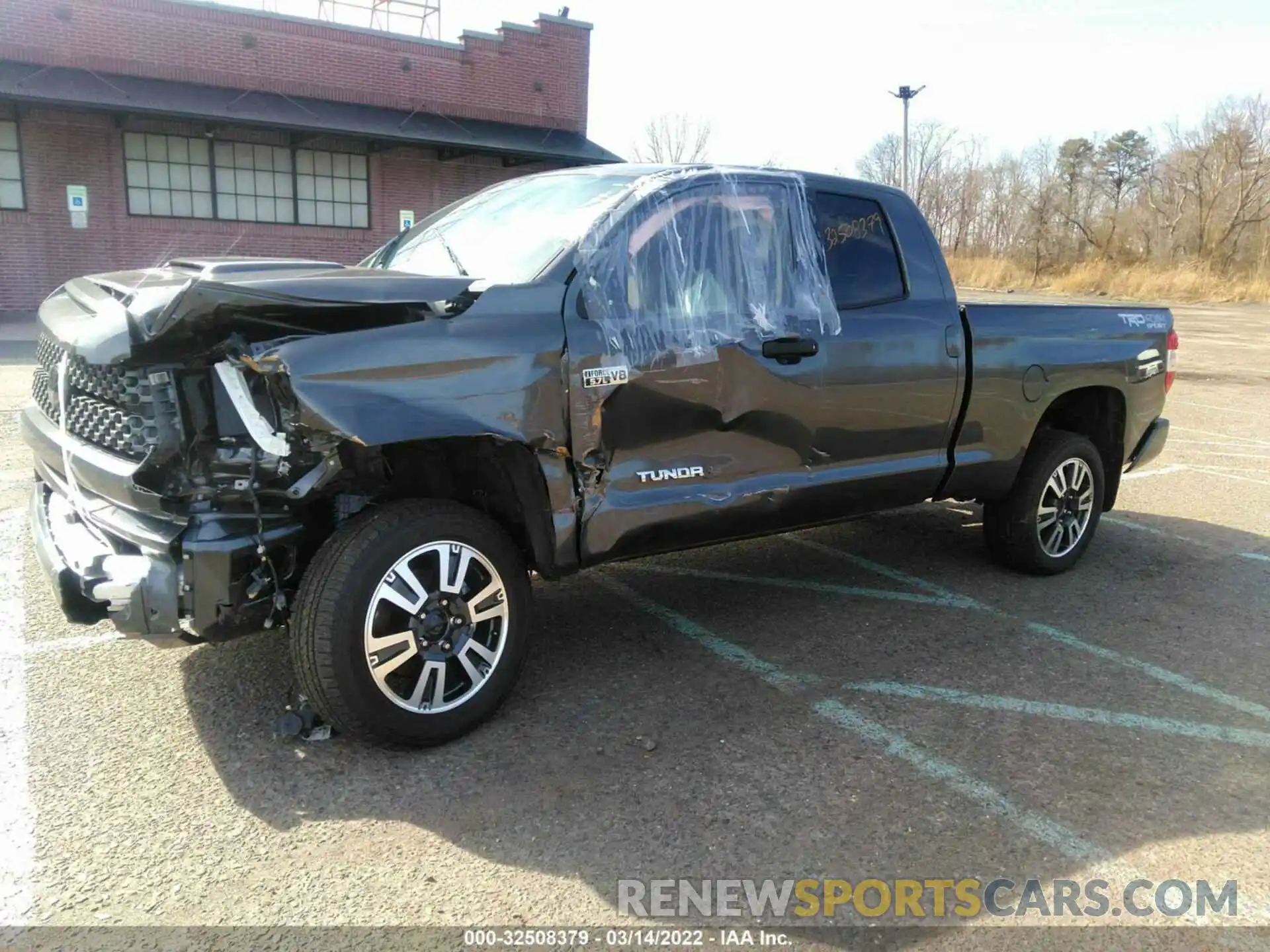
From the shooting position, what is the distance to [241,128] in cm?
1788

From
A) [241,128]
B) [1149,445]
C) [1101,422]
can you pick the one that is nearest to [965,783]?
[1101,422]

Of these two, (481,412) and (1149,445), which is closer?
(481,412)

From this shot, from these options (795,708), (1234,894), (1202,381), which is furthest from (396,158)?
(1234,894)

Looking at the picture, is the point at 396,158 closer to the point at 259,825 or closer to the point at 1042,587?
the point at 1042,587

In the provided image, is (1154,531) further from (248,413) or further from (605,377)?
(248,413)

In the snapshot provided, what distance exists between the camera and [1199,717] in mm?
3789

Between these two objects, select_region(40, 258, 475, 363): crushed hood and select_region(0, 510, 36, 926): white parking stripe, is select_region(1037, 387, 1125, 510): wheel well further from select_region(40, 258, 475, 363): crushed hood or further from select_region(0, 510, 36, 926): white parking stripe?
select_region(0, 510, 36, 926): white parking stripe

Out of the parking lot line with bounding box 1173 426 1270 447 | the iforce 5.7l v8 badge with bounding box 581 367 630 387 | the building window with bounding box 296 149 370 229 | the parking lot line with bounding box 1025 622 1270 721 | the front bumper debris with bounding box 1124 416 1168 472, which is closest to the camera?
the iforce 5.7l v8 badge with bounding box 581 367 630 387

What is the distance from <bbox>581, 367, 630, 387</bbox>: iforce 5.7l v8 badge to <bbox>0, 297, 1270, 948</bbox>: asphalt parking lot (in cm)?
121

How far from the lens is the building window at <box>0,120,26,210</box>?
16281mm

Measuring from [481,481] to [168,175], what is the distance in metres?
17.1

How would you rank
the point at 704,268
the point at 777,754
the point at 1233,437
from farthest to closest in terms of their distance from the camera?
the point at 1233,437, the point at 704,268, the point at 777,754

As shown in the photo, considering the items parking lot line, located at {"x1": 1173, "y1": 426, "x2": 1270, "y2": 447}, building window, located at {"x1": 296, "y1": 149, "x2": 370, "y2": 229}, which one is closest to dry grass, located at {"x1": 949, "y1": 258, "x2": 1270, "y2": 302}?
building window, located at {"x1": 296, "y1": 149, "x2": 370, "y2": 229}

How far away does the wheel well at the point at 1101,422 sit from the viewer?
557cm
